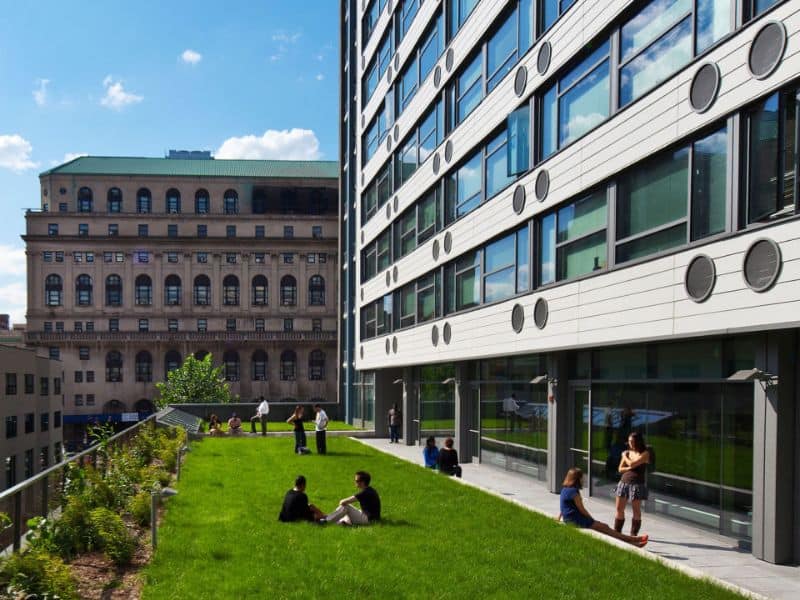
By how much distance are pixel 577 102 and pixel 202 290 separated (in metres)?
80.3

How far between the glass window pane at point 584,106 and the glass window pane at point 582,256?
2559 millimetres

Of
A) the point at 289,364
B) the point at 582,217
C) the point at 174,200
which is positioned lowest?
the point at 289,364

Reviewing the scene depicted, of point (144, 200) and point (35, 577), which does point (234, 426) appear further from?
point (144, 200)

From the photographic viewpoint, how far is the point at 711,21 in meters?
13.2

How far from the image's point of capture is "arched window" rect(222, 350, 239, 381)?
300ft

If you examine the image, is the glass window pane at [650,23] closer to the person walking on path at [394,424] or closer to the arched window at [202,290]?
the person walking on path at [394,424]

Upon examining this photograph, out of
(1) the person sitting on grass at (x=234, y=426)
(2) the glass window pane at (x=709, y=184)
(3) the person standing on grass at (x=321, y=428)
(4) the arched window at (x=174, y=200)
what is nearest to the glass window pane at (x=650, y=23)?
(2) the glass window pane at (x=709, y=184)

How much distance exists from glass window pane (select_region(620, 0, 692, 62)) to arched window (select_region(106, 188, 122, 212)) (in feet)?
286

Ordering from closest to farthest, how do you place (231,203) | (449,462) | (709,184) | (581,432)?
1. (709,184)
2. (581,432)
3. (449,462)
4. (231,203)

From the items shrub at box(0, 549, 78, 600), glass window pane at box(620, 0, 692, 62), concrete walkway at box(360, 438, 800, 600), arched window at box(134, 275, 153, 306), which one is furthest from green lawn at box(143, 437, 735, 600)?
arched window at box(134, 275, 153, 306)

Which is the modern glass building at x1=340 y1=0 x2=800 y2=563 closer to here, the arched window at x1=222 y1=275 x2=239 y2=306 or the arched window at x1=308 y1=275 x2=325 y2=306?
the arched window at x1=308 y1=275 x2=325 y2=306

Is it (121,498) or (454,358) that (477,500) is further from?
(454,358)

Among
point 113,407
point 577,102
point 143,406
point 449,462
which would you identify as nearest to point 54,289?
point 113,407

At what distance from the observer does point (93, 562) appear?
1077 centimetres
